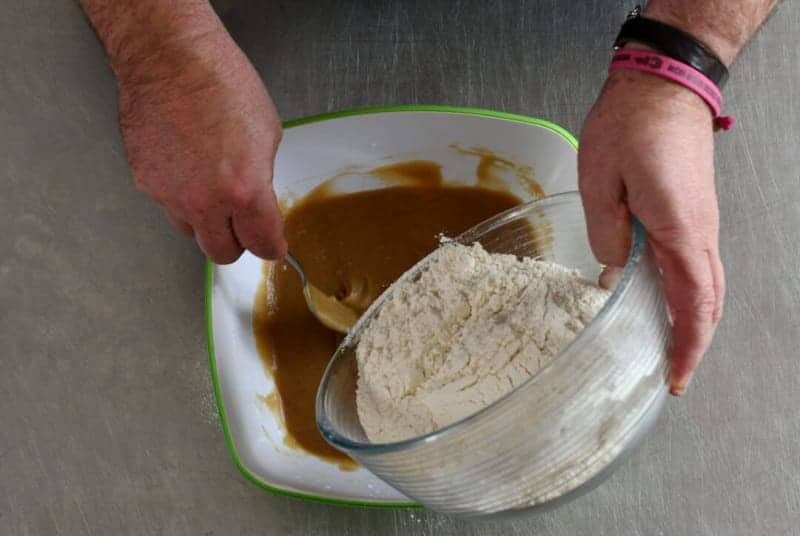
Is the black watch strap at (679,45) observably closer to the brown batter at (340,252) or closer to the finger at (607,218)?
the finger at (607,218)

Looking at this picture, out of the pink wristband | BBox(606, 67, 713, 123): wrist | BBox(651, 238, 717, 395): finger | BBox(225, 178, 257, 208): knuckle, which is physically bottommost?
BBox(225, 178, 257, 208): knuckle

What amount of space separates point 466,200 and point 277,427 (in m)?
0.31

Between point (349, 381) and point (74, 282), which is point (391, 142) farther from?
point (74, 282)

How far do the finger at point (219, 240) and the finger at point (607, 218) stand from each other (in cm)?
30

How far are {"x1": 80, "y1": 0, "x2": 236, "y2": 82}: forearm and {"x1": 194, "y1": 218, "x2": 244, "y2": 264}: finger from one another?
13 cm

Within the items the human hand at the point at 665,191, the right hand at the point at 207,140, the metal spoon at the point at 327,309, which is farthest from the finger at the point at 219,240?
the human hand at the point at 665,191

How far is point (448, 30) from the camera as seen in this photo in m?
0.91

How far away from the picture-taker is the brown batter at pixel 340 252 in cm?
77

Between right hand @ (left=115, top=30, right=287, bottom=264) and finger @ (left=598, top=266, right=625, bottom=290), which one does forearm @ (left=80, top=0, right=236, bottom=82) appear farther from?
finger @ (left=598, top=266, right=625, bottom=290)

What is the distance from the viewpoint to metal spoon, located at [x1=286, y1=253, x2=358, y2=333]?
0.76 meters

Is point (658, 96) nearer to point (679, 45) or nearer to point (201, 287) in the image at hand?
point (679, 45)

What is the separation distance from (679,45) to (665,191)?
0.47 ft

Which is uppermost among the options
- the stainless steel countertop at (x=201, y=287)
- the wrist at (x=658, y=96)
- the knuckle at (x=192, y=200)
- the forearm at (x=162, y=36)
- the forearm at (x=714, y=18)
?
the forearm at (x=714, y=18)

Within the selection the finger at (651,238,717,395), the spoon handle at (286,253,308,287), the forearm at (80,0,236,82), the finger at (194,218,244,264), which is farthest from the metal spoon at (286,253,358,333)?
the finger at (651,238,717,395)
